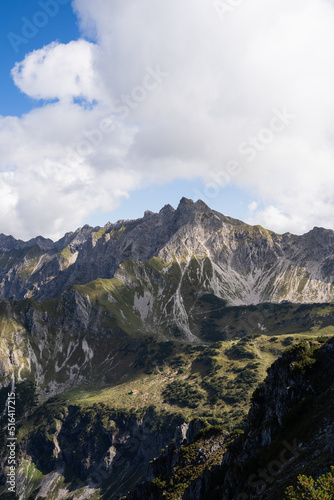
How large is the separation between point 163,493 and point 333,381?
41.5m

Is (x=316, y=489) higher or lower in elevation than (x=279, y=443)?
higher

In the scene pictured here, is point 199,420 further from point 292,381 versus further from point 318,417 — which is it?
point 318,417

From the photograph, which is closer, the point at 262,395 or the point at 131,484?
the point at 262,395

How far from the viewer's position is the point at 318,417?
1591 inches

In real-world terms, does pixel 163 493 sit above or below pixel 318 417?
below

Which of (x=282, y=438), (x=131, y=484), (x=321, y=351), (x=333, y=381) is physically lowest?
(x=131, y=484)

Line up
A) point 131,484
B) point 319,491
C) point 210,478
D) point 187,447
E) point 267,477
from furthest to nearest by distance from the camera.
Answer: point 131,484, point 187,447, point 210,478, point 267,477, point 319,491

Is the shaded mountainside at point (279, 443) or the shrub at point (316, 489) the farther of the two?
the shaded mountainside at point (279, 443)

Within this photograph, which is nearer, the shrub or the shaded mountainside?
the shrub

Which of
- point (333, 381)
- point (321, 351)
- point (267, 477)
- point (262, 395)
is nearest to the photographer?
point (267, 477)

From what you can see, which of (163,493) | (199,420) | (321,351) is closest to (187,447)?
(163,493)

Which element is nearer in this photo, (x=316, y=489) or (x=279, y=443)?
(x=316, y=489)

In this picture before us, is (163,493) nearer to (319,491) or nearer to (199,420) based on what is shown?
(199,420)

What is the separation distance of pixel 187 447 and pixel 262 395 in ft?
84.4
